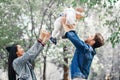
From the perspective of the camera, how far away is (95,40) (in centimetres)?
379

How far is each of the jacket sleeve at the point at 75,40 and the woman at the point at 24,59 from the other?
0.59 meters

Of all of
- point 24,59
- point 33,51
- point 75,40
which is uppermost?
point 75,40

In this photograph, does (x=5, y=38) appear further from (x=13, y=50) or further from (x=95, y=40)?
(x=95, y=40)

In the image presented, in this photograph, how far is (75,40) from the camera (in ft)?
11.4

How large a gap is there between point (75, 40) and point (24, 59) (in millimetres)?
950

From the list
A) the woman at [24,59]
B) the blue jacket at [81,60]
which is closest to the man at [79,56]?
the blue jacket at [81,60]

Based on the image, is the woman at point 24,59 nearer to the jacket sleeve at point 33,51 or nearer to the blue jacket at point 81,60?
→ the jacket sleeve at point 33,51

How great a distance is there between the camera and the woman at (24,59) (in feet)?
13.3

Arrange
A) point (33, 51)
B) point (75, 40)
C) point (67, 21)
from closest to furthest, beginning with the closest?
point (75, 40), point (67, 21), point (33, 51)

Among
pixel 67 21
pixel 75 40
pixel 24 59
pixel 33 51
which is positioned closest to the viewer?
pixel 75 40

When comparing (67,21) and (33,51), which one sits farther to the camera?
(33,51)

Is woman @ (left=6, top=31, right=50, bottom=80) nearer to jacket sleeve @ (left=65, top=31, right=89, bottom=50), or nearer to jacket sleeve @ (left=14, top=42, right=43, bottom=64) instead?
jacket sleeve @ (left=14, top=42, right=43, bottom=64)

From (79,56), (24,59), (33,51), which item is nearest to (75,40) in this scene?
(79,56)

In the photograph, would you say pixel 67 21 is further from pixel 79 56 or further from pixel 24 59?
pixel 24 59
